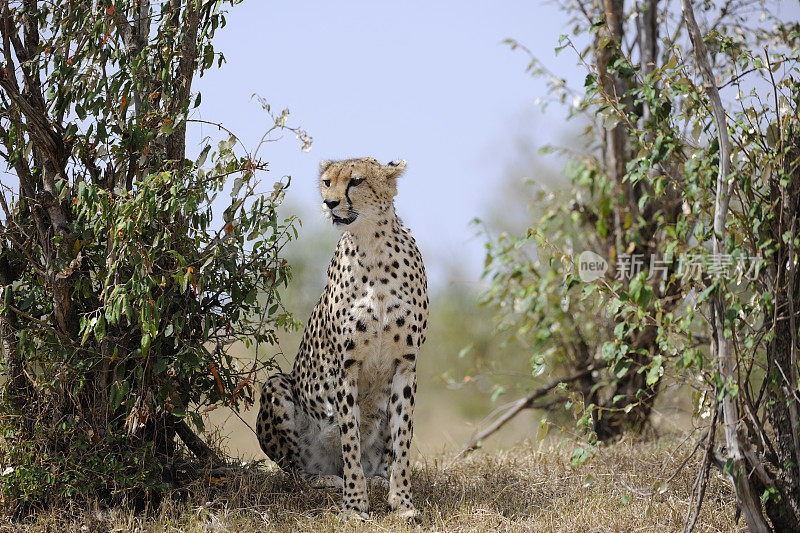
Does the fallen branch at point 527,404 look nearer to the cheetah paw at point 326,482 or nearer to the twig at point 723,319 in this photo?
the cheetah paw at point 326,482

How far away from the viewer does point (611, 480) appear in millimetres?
4164

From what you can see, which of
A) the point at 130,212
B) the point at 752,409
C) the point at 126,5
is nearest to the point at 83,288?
the point at 130,212

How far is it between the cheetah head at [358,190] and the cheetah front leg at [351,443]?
66 cm

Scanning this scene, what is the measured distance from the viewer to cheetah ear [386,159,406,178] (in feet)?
12.8

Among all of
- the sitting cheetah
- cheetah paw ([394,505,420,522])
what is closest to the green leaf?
the sitting cheetah

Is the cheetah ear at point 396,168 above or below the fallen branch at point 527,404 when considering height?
above

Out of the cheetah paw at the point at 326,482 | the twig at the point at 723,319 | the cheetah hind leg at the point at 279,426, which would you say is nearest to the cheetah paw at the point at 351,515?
the cheetah paw at the point at 326,482

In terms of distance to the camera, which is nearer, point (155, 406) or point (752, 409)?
point (752, 409)

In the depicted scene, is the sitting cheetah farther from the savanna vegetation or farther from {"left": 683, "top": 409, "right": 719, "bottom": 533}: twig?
{"left": 683, "top": 409, "right": 719, "bottom": 533}: twig

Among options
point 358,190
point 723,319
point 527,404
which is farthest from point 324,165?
point 527,404

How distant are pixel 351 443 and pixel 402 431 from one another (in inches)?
9.4

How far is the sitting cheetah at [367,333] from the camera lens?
3.76m

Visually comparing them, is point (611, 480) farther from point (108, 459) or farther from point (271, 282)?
point (108, 459)

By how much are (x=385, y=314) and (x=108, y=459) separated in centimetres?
138
